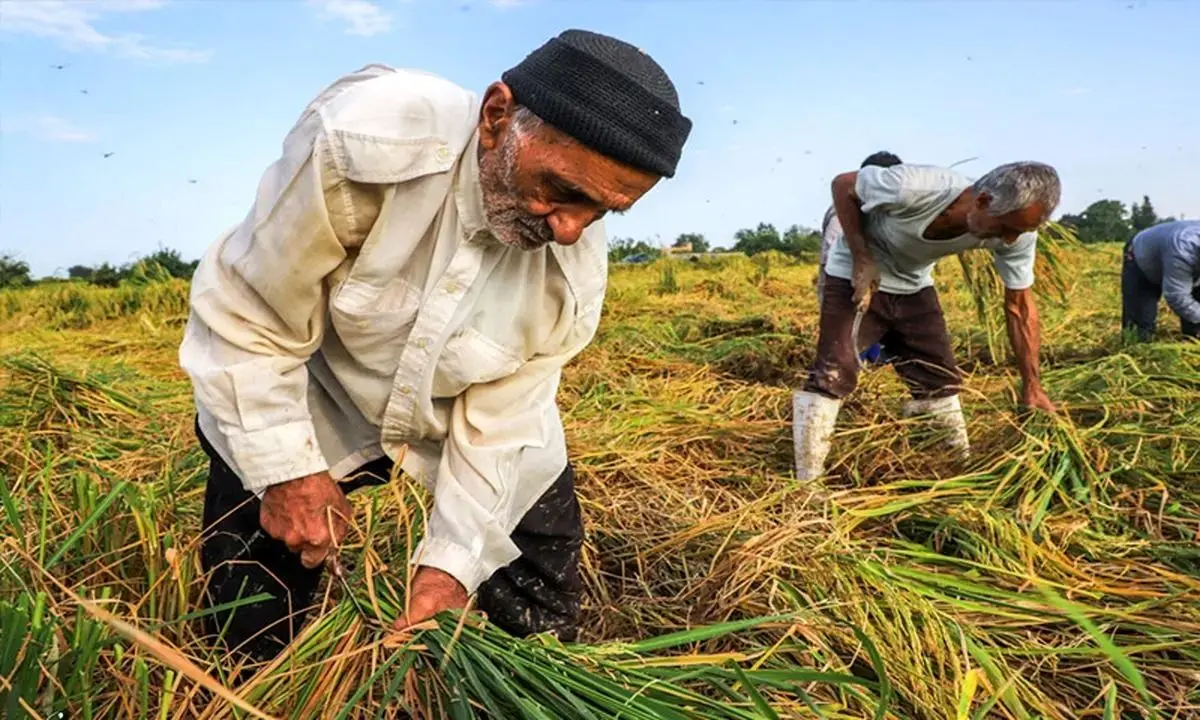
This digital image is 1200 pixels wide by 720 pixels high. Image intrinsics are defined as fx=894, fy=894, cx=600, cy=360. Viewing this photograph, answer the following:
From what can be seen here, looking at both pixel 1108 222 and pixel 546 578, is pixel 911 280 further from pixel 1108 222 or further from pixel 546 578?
pixel 1108 222

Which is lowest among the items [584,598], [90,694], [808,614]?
[584,598]

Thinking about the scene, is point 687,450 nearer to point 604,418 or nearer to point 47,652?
point 604,418

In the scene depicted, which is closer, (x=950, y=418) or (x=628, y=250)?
(x=950, y=418)

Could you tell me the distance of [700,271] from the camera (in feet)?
37.3

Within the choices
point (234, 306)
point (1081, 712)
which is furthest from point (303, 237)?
point (1081, 712)

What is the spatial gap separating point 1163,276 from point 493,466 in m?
5.22

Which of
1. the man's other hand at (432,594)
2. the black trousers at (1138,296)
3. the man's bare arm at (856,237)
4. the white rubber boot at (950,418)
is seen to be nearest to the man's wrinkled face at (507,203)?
the man's other hand at (432,594)

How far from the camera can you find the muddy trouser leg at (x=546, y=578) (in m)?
1.95

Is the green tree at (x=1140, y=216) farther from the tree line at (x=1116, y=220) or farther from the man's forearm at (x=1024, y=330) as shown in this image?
the man's forearm at (x=1024, y=330)

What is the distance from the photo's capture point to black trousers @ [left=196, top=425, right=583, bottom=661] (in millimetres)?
1688

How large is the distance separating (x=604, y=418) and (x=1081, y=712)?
2300mm

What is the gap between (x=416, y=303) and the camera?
5.15ft

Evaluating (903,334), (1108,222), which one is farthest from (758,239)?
(903,334)

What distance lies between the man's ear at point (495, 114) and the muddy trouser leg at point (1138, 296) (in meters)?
5.54
